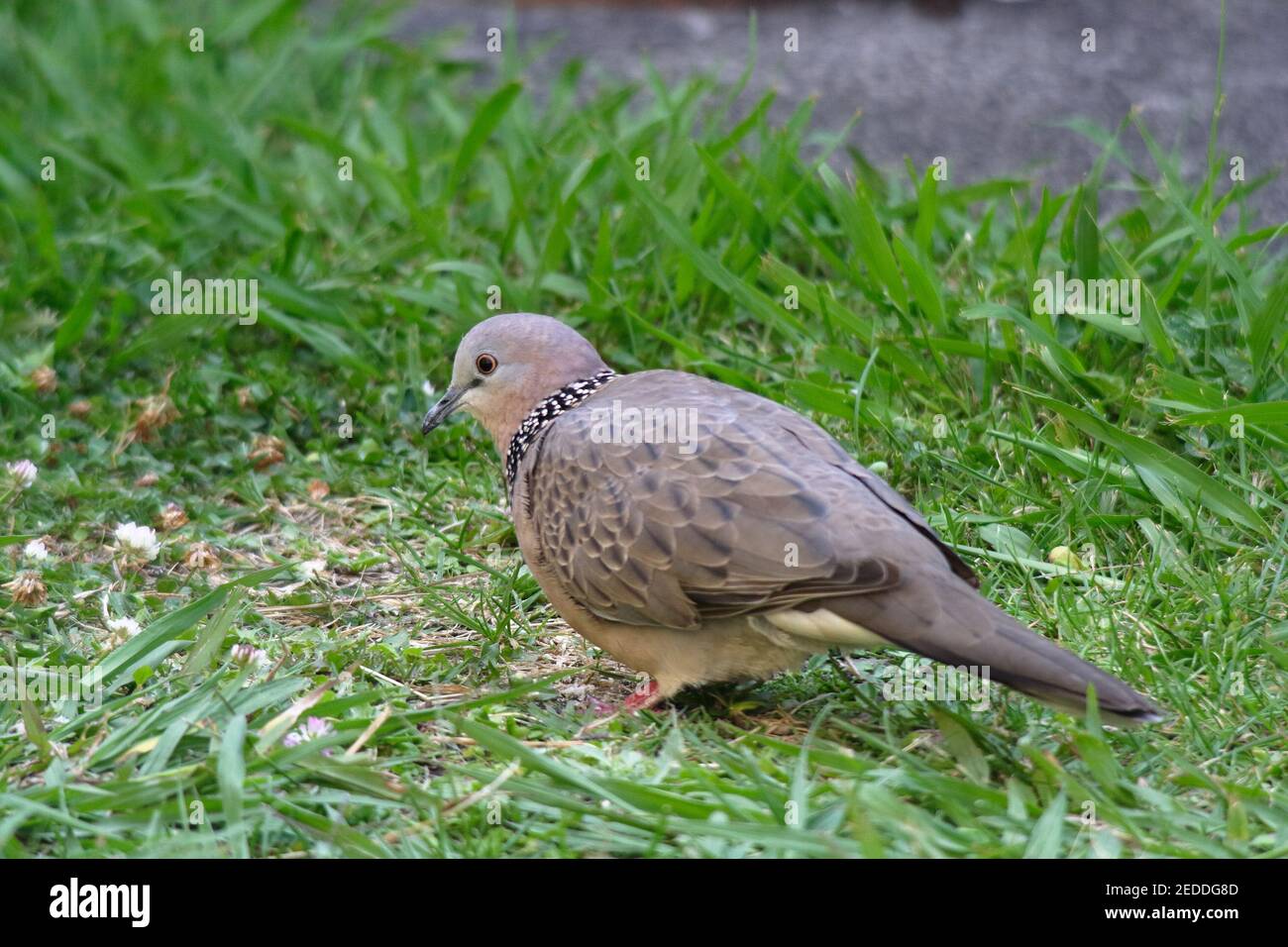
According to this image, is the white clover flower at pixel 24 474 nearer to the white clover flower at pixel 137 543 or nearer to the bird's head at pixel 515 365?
the white clover flower at pixel 137 543

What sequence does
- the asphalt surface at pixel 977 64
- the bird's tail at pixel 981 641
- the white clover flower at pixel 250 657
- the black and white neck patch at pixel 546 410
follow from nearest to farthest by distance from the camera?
the bird's tail at pixel 981 641 < the white clover flower at pixel 250 657 < the black and white neck patch at pixel 546 410 < the asphalt surface at pixel 977 64

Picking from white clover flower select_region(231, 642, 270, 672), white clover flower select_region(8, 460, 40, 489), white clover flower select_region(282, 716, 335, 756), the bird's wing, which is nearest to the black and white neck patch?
the bird's wing

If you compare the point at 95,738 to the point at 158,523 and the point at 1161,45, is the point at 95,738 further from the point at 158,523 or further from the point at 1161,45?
the point at 1161,45

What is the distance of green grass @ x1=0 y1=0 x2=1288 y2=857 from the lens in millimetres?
3066

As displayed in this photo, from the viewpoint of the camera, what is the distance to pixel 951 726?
10.7 ft

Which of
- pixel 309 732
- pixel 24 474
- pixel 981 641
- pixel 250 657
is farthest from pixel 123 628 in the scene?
pixel 981 641

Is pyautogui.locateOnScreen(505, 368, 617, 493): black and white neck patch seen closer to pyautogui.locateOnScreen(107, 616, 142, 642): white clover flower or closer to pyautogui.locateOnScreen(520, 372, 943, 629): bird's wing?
pyautogui.locateOnScreen(520, 372, 943, 629): bird's wing

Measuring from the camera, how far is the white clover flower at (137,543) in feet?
14.0

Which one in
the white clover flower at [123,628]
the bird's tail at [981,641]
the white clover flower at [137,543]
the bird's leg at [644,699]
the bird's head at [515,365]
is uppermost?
the bird's head at [515,365]

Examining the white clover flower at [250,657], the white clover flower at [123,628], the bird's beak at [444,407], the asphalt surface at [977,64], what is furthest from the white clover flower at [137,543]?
the asphalt surface at [977,64]

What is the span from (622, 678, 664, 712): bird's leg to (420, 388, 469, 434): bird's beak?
3.32ft

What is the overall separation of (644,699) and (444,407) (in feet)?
3.62

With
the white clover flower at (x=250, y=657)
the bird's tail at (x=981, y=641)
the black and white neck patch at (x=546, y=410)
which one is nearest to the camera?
the bird's tail at (x=981, y=641)

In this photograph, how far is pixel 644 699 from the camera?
3637 millimetres
